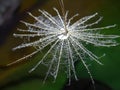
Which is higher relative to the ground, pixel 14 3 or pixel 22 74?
pixel 14 3

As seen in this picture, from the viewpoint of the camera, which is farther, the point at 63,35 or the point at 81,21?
the point at 81,21

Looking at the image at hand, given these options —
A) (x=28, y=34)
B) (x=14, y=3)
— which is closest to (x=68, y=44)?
Answer: (x=28, y=34)

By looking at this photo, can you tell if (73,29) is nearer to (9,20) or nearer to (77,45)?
(77,45)

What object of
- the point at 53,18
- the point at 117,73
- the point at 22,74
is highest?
the point at 53,18

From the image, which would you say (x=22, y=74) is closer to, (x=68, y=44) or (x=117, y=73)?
(x=68, y=44)

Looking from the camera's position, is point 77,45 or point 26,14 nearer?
point 77,45

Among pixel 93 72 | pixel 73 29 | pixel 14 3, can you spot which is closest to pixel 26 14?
pixel 14 3
